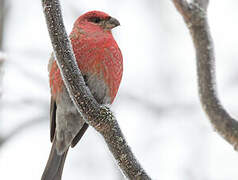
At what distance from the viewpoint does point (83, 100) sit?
2303 millimetres

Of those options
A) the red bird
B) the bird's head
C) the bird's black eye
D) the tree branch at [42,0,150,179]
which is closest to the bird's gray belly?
the red bird

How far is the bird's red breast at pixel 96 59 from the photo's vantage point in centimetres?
333

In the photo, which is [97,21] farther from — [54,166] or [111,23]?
[54,166]

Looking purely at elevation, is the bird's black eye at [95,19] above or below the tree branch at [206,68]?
above

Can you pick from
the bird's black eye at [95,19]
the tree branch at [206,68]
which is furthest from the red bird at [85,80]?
the tree branch at [206,68]

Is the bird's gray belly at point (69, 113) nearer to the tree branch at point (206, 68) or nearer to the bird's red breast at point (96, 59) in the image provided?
the bird's red breast at point (96, 59)

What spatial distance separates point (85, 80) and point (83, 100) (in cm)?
105

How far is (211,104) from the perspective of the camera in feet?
7.89

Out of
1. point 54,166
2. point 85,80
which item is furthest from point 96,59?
point 54,166

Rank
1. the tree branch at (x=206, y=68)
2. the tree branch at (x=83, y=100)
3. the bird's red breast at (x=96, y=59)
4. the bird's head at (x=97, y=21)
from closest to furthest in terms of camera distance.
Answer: the tree branch at (x=83, y=100), the tree branch at (x=206, y=68), the bird's red breast at (x=96, y=59), the bird's head at (x=97, y=21)

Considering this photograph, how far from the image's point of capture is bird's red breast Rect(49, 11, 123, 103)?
3.33 meters

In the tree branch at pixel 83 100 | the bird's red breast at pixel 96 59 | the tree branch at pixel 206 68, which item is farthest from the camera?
the bird's red breast at pixel 96 59

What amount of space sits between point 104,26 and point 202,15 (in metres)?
1.33

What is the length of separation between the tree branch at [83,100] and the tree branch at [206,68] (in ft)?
1.79
